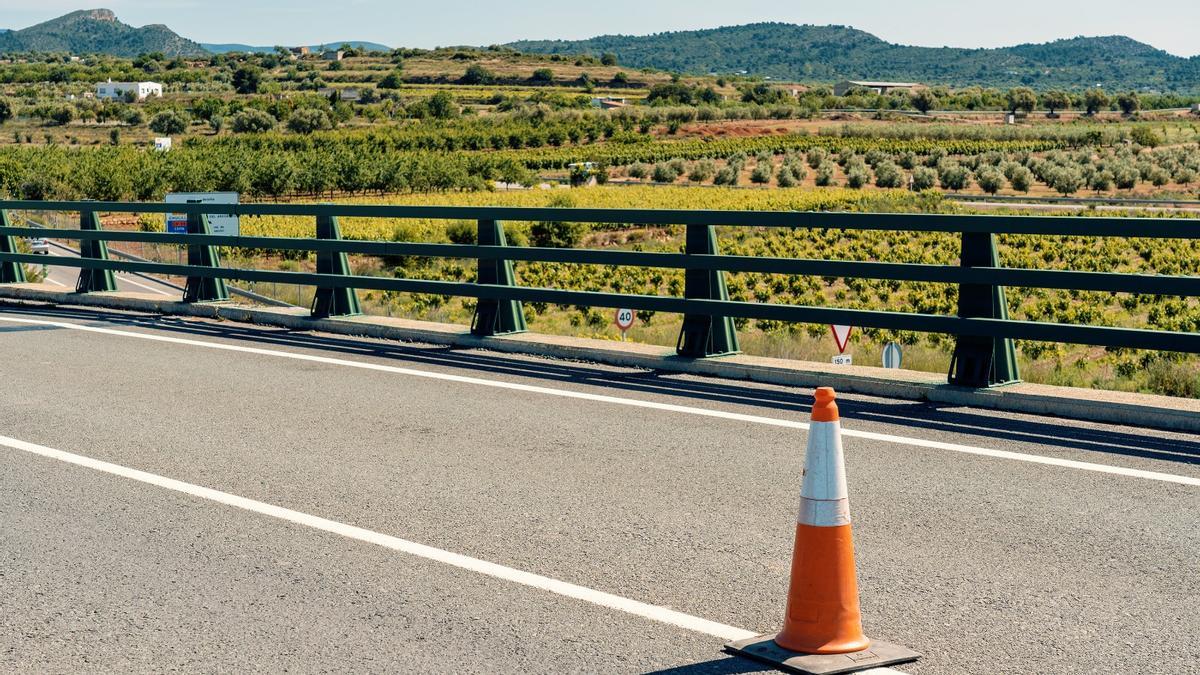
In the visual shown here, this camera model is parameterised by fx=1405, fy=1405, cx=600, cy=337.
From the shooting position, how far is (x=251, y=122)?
182 m

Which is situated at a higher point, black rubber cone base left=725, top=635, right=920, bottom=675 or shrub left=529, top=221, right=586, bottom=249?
black rubber cone base left=725, top=635, right=920, bottom=675

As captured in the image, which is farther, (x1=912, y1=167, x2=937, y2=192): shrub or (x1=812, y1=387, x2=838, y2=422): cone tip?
(x1=912, y1=167, x2=937, y2=192): shrub

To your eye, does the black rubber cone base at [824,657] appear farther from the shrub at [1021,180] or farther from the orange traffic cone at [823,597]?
the shrub at [1021,180]

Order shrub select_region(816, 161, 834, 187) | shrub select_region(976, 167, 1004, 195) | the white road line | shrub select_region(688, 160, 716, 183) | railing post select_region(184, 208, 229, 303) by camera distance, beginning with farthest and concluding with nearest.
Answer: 1. shrub select_region(688, 160, 716, 183)
2. shrub select_region(816, 161, 834, 187)
3. shrub select_region(976, 167, 1004, 195)
4. railing post select_region(184, 208, 229, 303)
5. the white road line

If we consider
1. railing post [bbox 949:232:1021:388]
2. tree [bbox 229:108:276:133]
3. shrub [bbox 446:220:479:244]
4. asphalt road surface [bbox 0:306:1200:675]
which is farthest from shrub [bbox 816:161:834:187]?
railing post [bbox 949:232:1021:388]

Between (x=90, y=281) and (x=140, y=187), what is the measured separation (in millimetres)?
97494

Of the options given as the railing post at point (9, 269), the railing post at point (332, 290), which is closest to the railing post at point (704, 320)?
the railing post at point (332, 290)

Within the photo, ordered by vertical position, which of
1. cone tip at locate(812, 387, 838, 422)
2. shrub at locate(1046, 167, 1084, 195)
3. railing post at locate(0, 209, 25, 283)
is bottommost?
railing post at locate(0, 209, 25, 283)

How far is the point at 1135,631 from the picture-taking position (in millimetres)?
4602

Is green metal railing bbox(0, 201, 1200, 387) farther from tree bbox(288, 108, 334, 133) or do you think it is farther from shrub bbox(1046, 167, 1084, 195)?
tree bbox(288, 108, 334, 133)

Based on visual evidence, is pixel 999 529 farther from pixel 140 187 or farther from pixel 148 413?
pixel 140 187

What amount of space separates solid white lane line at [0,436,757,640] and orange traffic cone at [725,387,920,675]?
10.4 inches

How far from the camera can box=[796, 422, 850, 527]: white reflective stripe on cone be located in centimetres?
445

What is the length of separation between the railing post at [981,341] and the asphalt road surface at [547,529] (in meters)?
0.34
